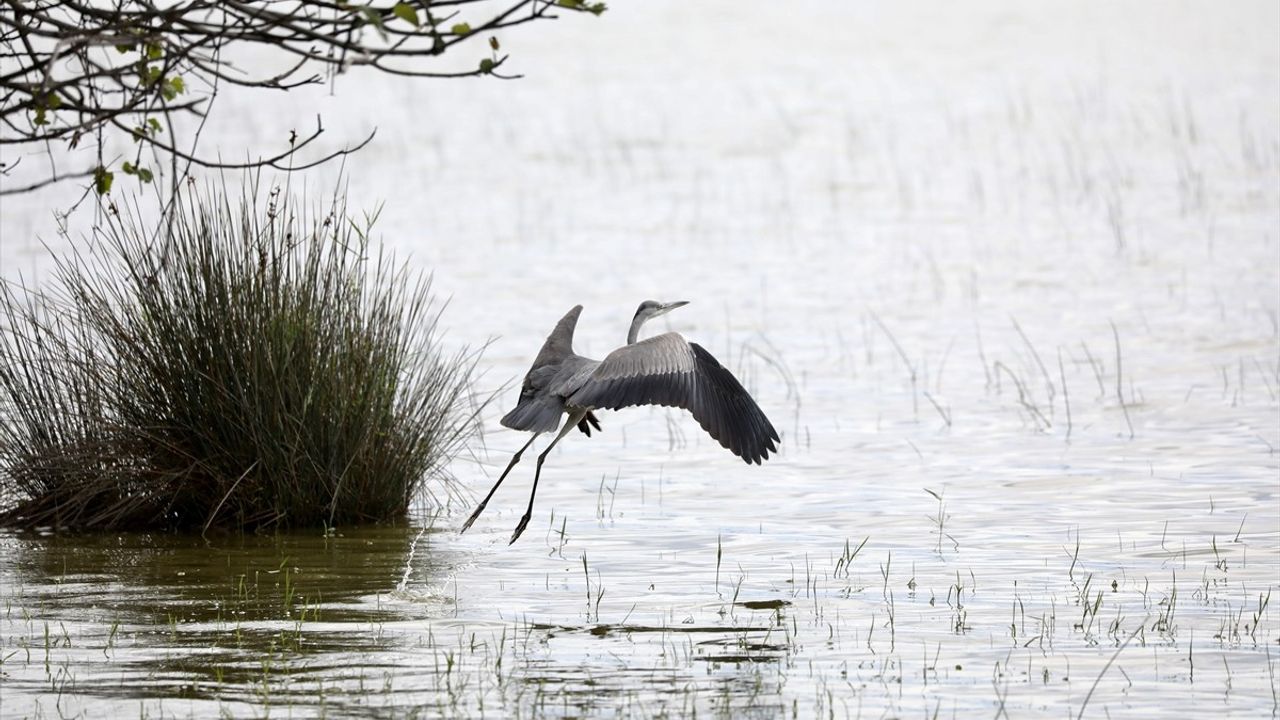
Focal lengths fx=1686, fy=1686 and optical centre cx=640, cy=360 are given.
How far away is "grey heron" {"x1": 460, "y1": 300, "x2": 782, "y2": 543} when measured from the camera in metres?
6.89

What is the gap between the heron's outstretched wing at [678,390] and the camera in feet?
22.6

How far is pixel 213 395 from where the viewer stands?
7266 mm

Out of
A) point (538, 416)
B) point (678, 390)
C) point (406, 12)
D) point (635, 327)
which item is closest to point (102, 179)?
point (406, 12)

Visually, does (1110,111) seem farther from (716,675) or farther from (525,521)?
(716,675)

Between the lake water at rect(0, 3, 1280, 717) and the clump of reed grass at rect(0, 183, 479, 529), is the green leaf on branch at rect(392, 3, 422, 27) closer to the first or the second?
the lake water at rect(0, 3, 1280, 717)

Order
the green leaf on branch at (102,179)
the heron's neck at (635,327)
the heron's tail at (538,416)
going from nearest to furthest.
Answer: the green leaf on branch at (102,179) → the heron's tail at (538,416) → the heron's neck at (635,327)

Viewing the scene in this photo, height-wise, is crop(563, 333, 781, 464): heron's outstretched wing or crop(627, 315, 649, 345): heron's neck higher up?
crop(627, 315, 649, 345): heron's neck

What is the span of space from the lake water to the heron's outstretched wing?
0.51 m

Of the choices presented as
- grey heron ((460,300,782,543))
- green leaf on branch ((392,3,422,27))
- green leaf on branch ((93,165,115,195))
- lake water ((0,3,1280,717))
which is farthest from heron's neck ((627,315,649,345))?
green leaf on branch ((392,3,422,27))

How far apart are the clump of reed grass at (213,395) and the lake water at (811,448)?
0.77 feet

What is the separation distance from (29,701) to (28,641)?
2.35 feet

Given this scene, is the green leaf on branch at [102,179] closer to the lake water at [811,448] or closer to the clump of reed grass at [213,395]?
the lake water at [811,448]

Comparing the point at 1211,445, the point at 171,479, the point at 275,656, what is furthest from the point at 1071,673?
the point at 1211,445

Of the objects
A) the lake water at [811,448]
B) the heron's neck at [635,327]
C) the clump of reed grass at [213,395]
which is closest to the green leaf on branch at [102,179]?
the lake water at [811,448]
